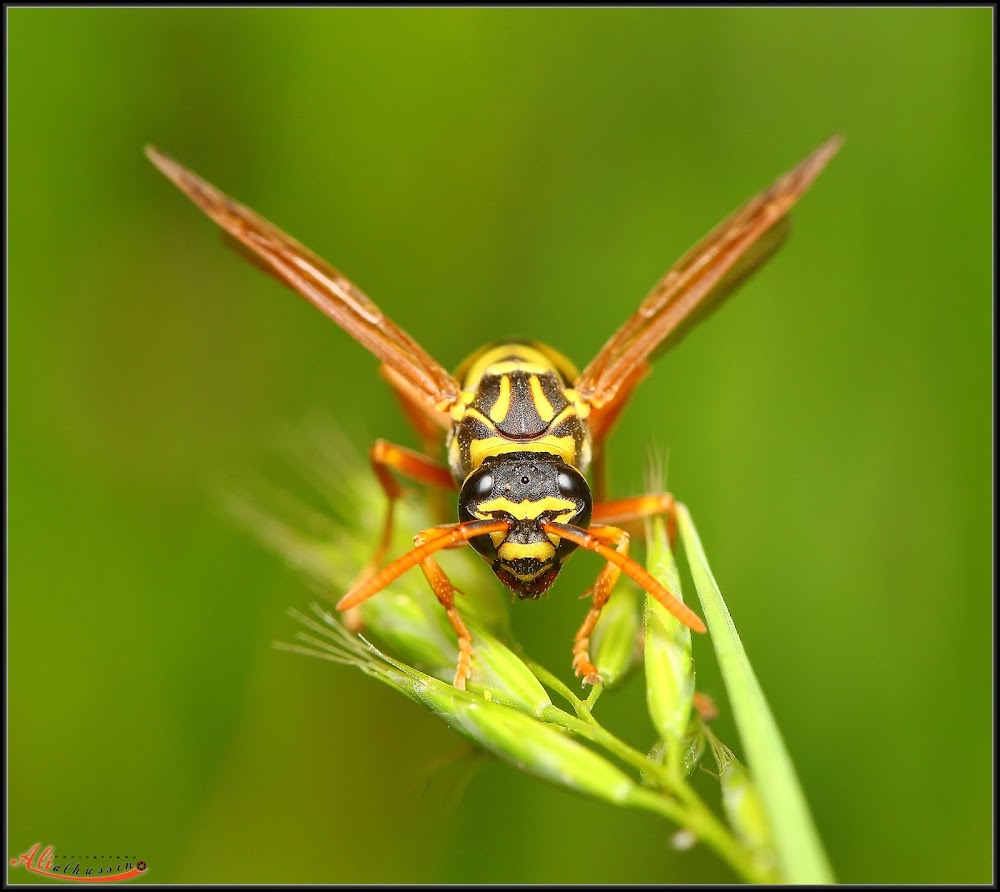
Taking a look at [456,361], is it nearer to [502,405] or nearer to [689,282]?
[502,405]

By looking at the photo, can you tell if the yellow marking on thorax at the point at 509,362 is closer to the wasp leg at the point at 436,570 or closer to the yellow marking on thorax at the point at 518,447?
the yellow marking on thorax at the point at 518,447

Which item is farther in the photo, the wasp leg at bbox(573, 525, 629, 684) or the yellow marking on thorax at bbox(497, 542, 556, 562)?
the yellow marking on thorax at bbox(497, 542, 556, 562)

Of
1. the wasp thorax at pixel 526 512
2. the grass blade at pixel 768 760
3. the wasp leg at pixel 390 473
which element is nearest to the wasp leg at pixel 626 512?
the wasp thorax at pixel 526 512

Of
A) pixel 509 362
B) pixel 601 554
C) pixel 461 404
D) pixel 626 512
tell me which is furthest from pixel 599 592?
pixel 509 362

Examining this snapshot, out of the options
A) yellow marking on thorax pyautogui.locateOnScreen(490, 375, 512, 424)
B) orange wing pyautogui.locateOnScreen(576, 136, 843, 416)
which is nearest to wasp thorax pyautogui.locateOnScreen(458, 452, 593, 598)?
yellow marking on thorax pyautogui.locateOnScreen(490, 375, 512, 424)

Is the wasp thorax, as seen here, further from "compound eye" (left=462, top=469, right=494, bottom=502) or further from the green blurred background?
the green blurred background

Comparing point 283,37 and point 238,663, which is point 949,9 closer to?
point 283,37
